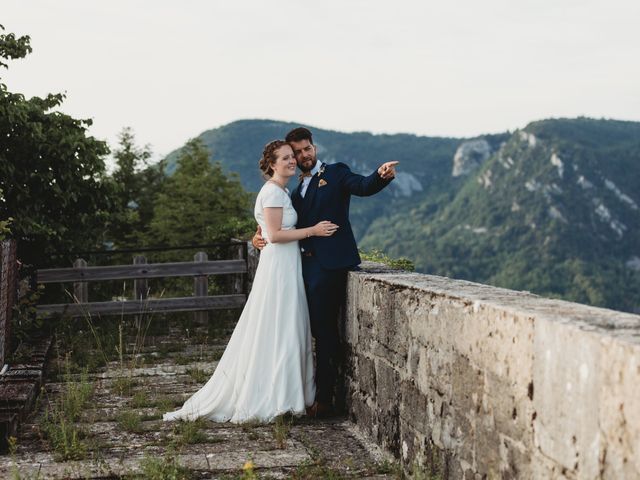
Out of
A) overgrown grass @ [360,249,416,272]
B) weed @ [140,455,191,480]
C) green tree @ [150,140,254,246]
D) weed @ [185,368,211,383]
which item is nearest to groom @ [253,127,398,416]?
weed @ [140,455,191,480]

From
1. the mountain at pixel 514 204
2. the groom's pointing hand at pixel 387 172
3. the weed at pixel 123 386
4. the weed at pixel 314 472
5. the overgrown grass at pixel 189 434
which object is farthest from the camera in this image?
the mountain at pixel 514 204

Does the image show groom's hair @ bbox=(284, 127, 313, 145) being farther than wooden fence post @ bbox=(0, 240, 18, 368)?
No

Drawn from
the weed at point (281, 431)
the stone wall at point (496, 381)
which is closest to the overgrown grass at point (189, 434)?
the weed at point (281, 431)

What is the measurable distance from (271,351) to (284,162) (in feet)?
4.46

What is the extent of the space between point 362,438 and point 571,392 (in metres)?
2.98

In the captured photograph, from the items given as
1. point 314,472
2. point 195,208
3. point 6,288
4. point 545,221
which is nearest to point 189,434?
point 314,472

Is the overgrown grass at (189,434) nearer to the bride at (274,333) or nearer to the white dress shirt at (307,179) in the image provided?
the bride at (274,333)

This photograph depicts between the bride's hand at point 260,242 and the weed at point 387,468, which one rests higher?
the bride's hand at point 260,242

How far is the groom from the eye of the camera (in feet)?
19.7

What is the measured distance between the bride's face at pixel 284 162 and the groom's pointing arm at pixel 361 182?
0.35 metres

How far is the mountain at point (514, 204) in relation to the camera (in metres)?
89.7

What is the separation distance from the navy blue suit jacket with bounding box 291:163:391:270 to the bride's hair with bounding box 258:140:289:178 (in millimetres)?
323

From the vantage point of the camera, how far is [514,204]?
105375mm

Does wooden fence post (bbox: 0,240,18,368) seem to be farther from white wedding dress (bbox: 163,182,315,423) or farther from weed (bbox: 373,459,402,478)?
weed (bbox: 373,459,402,478)
